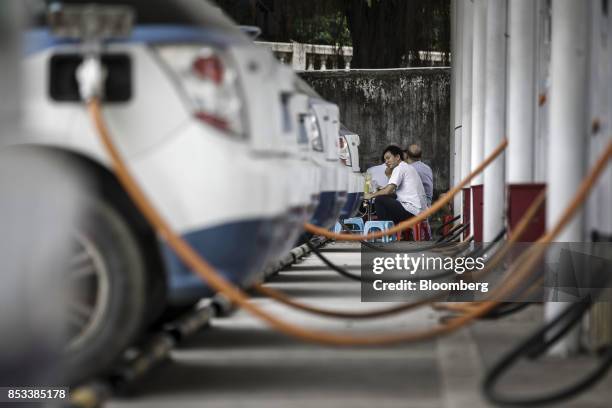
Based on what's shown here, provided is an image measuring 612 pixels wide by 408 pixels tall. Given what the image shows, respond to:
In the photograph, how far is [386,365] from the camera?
6402 millimetres

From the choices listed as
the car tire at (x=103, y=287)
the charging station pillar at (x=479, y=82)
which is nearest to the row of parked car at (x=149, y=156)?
the car tire at (x=103, y=287)

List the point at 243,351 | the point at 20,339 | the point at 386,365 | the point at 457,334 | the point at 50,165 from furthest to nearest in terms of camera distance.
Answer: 1. the point at 457,334
2. the point at 243,351
3. the point at 386,365
4. the point at 50,165
5. the point at 20,339

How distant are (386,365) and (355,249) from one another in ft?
36.0

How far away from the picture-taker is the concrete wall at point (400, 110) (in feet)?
84.8

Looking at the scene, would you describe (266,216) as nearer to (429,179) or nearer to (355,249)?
(355,249)

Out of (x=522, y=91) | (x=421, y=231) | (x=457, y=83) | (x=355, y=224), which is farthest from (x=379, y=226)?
(x=522, y=91)

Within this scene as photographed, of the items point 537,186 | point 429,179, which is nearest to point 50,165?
point 537,186

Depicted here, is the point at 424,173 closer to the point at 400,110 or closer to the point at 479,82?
the point at 479,82

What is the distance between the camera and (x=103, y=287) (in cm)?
540

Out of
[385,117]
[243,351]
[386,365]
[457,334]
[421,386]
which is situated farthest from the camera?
[385,117]

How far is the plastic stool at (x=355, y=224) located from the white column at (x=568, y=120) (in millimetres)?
12667

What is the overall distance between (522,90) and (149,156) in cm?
446

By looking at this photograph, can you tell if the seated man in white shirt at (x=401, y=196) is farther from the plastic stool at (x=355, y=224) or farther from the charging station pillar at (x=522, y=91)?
the charging station pillar at (x=522, y=91)

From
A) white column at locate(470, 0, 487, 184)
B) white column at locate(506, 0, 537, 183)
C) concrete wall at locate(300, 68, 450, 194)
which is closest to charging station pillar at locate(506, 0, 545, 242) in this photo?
white column at locate(506, 0, 537, 183)
